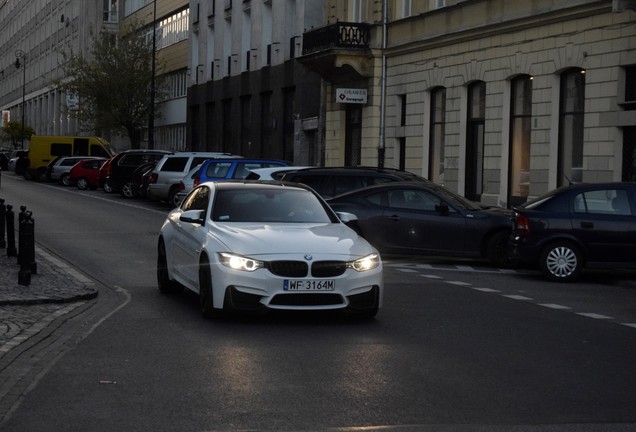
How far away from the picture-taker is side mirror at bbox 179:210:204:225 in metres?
13.5

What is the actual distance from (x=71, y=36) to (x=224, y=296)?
97172 millimetres

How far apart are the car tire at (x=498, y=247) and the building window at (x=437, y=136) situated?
15.6 m

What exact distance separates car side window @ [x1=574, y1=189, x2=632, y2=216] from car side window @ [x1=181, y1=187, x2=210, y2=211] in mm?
6323

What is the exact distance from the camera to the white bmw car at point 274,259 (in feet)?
40.0

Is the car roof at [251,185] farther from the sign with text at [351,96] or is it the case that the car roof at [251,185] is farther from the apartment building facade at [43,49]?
the apartment building facade at [43,49]

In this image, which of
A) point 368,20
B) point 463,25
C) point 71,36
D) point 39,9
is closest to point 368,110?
point 368,20

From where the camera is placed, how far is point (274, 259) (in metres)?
12.2

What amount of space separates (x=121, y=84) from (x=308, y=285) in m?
65.9

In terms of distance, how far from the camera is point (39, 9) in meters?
124

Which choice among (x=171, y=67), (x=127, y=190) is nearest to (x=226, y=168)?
(x=127, y=190)

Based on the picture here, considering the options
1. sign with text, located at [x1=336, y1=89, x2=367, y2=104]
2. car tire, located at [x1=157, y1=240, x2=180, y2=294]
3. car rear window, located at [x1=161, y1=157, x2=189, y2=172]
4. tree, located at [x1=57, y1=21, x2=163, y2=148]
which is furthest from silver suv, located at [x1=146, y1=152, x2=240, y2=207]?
tree, located at [x1=57, y1=21, x2=163, y2=148]

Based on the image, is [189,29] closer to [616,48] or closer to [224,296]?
[616,48]

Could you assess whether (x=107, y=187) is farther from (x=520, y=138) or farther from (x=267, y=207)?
(x=267, y=207)

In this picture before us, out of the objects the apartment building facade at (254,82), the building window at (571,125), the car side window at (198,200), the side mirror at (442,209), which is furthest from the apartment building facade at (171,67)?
the car side window at (198,200)
